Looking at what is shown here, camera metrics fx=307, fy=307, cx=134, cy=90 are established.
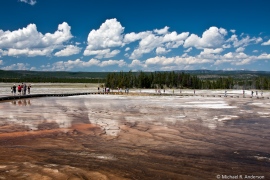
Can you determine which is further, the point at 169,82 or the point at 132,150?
the point at 169,82

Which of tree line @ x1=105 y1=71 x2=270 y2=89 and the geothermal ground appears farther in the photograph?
tree line @ x1=105 y1=71 x2=270 y2=89

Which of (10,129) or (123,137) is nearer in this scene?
(123,137)

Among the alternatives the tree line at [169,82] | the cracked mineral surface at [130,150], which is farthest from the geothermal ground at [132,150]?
the tree line at [169,82]

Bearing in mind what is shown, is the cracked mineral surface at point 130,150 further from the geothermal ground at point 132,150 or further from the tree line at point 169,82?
the tree line at point 169,82

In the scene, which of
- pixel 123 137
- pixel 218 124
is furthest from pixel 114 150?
pixel 218 124

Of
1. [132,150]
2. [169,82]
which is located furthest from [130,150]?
[169,82]

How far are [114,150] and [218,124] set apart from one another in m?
8.52

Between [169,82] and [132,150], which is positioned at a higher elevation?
[169,82]

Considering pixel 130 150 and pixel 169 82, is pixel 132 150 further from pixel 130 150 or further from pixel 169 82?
pixel 169 82

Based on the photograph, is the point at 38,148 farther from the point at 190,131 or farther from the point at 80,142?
the point at 190,131

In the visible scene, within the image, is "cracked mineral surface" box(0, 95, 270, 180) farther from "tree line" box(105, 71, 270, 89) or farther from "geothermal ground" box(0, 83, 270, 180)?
"tree line" box(105, 71, 270, 89)

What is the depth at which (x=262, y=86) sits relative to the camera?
118188 mm

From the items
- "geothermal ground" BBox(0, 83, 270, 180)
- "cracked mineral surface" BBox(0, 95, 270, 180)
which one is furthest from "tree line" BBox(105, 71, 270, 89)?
"geothermal ground" BBox(0, 83, 270, 180)

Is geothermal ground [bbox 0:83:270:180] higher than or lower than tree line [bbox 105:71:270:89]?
lower
